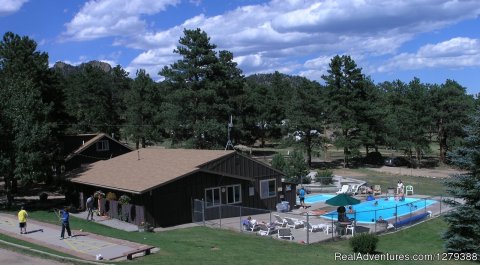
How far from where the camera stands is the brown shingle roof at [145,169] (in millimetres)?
28641

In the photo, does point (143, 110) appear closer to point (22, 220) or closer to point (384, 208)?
point (384, 208)

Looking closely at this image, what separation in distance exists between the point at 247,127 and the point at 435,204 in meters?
44.1

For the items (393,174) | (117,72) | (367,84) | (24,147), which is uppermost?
(117,72)

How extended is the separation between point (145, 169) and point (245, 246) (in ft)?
43.0

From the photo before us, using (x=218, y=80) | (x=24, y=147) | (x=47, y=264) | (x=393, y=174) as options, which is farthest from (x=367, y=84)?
(x=47, y=264)

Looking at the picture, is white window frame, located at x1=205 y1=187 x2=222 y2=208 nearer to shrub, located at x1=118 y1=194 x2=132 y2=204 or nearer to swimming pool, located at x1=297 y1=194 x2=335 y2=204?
shrub, located at x1=118 y1=194 x2=132 y2=204

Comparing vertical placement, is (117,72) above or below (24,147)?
above

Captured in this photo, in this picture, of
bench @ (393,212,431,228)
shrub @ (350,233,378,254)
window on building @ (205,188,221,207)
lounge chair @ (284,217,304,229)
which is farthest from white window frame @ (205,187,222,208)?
shrub @ (350,233,378,254)

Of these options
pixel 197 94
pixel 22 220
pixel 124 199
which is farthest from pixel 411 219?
pixel 197 94

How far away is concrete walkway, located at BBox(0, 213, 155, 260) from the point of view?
18.0 metres

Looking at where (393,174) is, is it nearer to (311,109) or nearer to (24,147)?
(311,109)

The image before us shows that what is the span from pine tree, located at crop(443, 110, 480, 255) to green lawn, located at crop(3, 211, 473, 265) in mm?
855

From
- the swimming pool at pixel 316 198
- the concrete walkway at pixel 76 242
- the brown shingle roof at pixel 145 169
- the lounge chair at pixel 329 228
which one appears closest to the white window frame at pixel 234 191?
the brown shingle roof at pixel 145 169

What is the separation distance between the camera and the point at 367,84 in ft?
222
